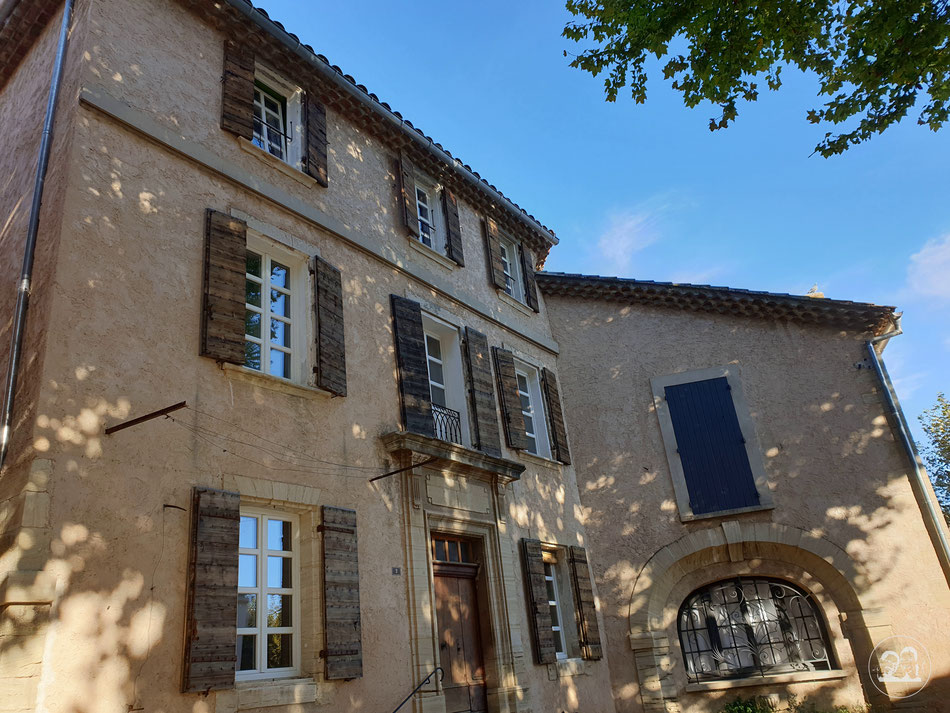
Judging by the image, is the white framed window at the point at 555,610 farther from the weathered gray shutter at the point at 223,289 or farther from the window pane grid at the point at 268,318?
the weathered gray shutter at the point at 223,289

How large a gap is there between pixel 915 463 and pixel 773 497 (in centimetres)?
196

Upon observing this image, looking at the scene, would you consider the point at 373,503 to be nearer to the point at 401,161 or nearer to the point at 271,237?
the point at 271,237

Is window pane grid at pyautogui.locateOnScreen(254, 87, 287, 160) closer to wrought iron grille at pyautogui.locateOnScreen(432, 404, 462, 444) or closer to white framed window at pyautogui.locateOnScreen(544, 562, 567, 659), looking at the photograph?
wrought iron grille at pyautogui.locateOnScreen(432, 404, 462, 444)

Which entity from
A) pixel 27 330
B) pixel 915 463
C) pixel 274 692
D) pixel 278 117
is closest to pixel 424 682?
pixel 274 692

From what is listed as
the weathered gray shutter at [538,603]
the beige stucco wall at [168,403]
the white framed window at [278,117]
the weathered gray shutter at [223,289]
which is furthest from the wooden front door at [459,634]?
the white framed window at [278,117]

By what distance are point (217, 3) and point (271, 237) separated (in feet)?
9.05

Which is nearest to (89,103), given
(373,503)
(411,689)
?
(373,503)

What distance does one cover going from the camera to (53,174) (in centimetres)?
625

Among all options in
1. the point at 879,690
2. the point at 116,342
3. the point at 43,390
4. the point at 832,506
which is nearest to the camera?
the point at 43,390

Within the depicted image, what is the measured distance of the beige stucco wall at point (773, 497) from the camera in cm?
996

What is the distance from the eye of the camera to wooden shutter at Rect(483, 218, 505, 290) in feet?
37.3

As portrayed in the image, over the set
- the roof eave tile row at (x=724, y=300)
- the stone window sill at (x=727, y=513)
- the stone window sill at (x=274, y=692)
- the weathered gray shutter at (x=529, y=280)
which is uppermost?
the weathered gray shutter at (x=529, y=280)

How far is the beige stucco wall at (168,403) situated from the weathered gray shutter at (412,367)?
162 mm

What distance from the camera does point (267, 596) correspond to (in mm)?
6191
